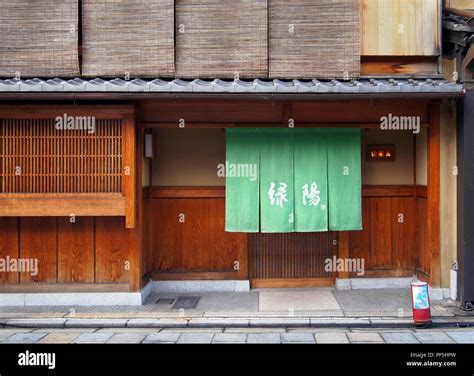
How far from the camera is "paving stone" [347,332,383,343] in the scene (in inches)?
291

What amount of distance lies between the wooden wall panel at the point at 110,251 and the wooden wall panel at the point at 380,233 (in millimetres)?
5829

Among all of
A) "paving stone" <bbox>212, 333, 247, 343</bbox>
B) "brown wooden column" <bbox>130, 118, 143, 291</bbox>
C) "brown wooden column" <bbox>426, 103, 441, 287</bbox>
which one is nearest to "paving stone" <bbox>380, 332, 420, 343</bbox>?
"brown wooden column" <bbox>426, 103, 441, 287</bbox>

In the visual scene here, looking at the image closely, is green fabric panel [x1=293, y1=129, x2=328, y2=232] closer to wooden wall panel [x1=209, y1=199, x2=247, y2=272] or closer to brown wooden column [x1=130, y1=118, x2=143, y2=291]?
wooden wall panel [x1=209, y1=199, x2=247, y2=272]

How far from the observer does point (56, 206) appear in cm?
893

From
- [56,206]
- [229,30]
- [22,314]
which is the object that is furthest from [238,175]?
[22,314]

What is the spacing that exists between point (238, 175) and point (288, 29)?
10.9ft

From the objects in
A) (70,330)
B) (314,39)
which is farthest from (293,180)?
(70,330)

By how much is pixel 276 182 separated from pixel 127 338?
4242mm

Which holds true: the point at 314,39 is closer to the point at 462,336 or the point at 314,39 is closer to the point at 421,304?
the point at 421,304

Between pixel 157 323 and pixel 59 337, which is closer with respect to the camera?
pixel 59 337

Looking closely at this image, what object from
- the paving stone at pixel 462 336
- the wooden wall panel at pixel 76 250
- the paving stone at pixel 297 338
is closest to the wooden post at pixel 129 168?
the wooden wall panel at pixel 76 250

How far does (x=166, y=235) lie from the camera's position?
10.6 m

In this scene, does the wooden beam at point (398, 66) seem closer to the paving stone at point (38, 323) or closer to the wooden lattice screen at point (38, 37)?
the wooden lattice screen at point (38, 37)

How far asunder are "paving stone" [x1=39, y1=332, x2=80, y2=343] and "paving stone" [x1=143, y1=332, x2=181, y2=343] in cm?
131
